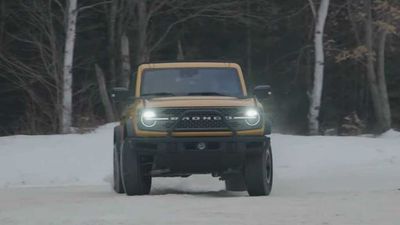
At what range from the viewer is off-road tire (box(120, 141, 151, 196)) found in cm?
1347

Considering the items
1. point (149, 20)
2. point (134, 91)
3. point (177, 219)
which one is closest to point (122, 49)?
point (149, 20)

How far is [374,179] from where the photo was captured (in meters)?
19.0

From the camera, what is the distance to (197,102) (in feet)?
43.6

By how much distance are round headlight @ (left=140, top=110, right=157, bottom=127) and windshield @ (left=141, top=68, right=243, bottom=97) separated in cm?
115

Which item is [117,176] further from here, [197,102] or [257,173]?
[257,173]

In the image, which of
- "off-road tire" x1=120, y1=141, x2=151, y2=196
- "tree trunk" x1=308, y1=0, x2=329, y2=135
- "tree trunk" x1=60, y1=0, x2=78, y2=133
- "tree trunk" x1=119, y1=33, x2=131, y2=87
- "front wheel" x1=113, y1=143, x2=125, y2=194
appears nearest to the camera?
"off-road tire" x1=120, y1=141, x2=151, y2=196

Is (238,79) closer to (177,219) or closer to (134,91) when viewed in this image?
(134,91)

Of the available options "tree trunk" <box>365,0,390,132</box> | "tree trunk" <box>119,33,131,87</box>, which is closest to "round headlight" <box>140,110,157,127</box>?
"tree trunk" <box>119,33,131,87</box>

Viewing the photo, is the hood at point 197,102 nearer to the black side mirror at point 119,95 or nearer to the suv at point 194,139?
the suv at point 194,139

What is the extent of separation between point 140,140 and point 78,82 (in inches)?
A: 1020

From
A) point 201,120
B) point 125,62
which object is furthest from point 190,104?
point 125,62

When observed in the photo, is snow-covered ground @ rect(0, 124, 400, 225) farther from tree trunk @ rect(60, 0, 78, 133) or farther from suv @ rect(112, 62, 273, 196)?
tree trunk @ rect(60, 0, 78, 133)

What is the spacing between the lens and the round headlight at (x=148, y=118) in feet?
43.2

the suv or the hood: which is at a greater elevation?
the hood
